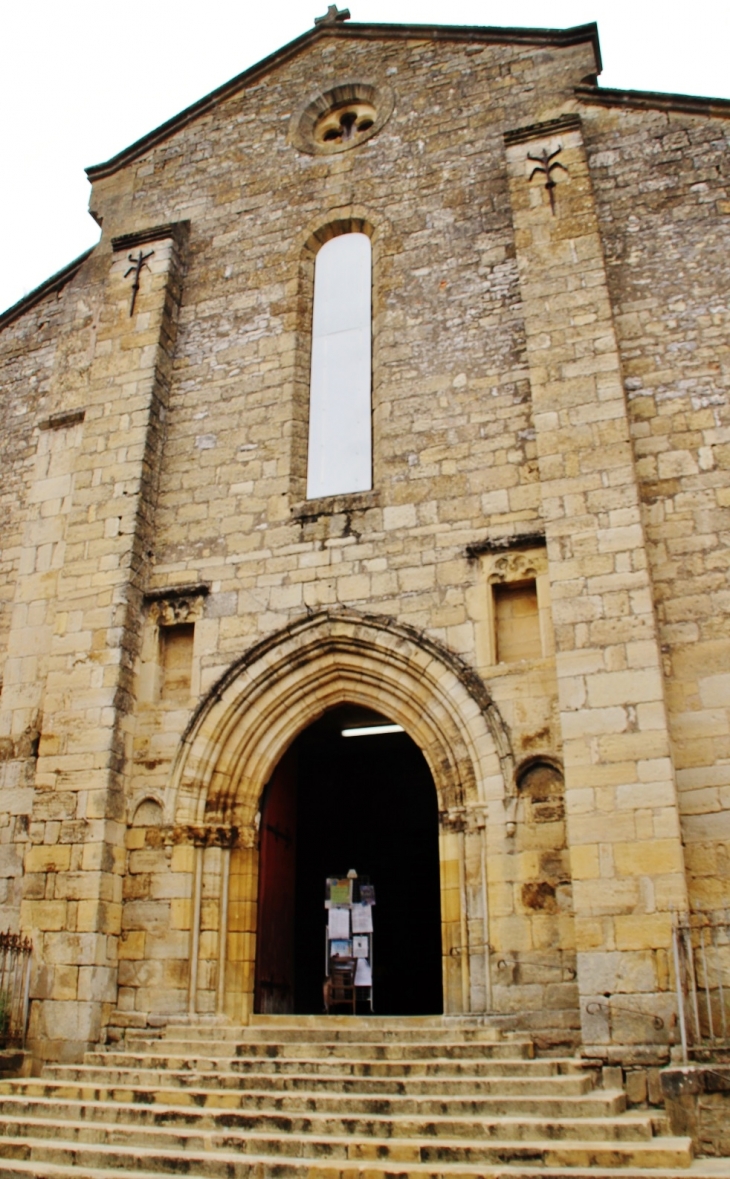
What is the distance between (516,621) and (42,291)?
6.74m

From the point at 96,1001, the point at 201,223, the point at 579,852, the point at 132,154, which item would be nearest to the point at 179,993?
the point at 96,1001

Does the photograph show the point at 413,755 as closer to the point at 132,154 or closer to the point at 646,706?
the point at 646,706

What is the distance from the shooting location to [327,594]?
26.6 feet

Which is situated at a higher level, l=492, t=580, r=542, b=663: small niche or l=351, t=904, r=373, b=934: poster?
l=492, t=580, r=542, b=663: small niche

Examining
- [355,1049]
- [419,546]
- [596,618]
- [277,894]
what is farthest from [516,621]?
[355,1049]

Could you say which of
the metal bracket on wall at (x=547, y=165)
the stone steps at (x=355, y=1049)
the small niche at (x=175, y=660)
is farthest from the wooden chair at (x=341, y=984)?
the metal bracket on wall at (x=547, y=165)

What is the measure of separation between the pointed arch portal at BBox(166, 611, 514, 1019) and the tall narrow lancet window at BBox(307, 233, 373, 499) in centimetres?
142

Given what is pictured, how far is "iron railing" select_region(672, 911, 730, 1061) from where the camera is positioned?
5672 millimetres

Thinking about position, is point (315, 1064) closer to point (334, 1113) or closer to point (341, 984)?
point (334, 1113)

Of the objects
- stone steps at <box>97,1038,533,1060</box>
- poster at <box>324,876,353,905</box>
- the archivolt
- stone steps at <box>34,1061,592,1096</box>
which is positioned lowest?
stone steps at <box>34,1061,592,1096</box>

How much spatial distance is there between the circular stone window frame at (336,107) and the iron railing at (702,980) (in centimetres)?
790

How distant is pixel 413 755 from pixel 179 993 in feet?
17.5

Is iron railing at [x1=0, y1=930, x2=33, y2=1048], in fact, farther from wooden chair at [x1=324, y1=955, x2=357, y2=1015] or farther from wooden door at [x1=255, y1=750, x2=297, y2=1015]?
wooden chair at [x1=324, y1=955, x2=357, y2=1015]

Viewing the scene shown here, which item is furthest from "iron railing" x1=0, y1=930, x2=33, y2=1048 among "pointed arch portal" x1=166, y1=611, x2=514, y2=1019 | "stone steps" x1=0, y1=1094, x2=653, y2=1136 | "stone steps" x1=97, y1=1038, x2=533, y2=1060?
"stone steps" x1=0, y1=1094, x2=653, y2=1136
